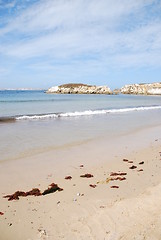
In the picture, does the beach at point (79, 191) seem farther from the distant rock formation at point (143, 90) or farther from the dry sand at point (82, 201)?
the distant rock formation at point (143, 90)

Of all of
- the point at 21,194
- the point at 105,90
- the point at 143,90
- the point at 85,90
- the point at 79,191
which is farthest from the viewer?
the point at 85,90

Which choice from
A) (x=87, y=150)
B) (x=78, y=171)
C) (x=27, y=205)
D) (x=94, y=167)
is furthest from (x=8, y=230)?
(x=87, y=150)

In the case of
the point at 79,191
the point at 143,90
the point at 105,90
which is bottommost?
the point at 79,191

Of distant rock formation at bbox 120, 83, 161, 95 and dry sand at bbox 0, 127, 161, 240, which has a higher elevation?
distant rock formation at bbox 120, 83, 161, 95

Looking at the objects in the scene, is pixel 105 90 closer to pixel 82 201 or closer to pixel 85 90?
pixel 85 90

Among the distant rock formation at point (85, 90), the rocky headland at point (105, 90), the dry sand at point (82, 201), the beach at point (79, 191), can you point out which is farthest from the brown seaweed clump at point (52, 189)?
the distant rock formation at point (85, 90)

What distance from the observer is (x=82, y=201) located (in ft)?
18.5

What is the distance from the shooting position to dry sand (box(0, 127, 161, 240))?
4402mm

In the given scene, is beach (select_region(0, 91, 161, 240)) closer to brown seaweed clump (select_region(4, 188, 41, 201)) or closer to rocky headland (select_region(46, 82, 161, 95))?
brown seaweed clump (select_region(4, 188, 41, 201))

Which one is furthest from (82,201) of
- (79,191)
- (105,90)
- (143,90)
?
(143,90)

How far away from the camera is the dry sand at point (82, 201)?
173 inches

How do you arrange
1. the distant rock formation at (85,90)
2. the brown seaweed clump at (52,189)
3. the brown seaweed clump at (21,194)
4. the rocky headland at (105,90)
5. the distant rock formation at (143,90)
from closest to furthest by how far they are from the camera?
the brown seaweed clump at (21,194)
the brown seaweed clump at (52,189)
the distant rock formation at (143,90)
the rocky headland at (105,90)
the distant rock formation at (85,90)

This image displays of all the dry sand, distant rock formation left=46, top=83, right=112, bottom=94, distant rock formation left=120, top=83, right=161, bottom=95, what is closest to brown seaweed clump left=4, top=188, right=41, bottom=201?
the dry sand

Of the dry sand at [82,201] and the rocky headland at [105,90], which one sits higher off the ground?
the rocky headland at [105,90]
